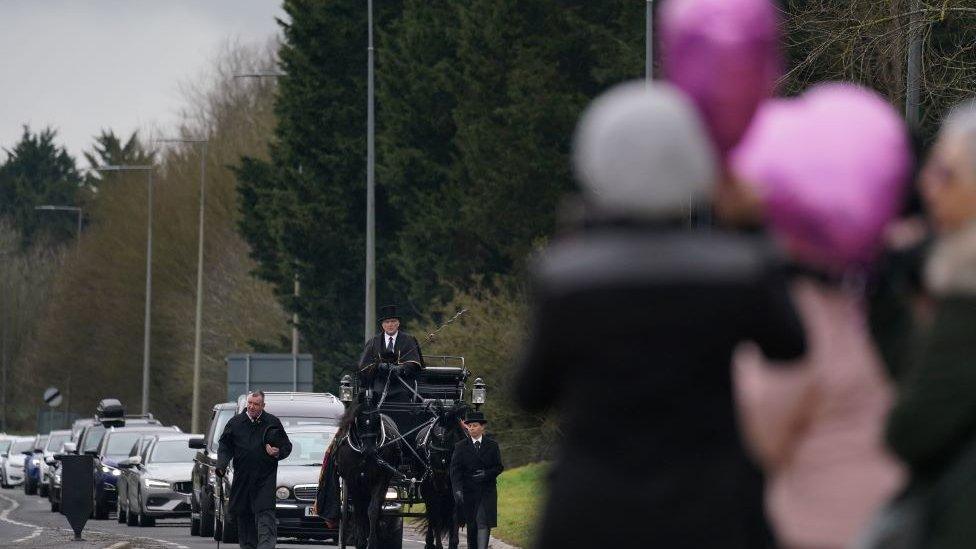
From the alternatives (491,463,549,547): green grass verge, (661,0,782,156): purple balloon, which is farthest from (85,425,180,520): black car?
(661,0,782,156): purple balloon

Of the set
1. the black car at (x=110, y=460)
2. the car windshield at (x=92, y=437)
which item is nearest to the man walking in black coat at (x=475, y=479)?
the black car at (x=110, y=460)

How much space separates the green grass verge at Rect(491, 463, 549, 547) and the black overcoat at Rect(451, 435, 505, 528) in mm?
1417

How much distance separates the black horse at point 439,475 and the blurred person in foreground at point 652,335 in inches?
760

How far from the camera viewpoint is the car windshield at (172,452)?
3819 centimetres

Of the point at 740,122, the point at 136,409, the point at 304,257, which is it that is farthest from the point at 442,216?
the point at 740,122

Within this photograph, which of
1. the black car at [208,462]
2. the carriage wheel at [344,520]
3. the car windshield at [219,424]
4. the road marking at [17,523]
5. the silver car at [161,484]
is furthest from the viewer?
the silver car at [161,484]

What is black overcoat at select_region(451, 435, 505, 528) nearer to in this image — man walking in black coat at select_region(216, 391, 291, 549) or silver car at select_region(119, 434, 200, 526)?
man walking in black coat at select_region(216, 391, 291, 549)

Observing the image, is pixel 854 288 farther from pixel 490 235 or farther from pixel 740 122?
pixel 490 235

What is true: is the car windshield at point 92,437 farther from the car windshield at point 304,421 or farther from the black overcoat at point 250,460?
the black overcoat at point 250,460

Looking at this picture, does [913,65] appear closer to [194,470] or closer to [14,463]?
[194,470]

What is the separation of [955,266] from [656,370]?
2.21 ft

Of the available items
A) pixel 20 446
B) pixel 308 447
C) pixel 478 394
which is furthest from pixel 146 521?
pixel 20 446

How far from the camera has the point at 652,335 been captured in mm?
4949

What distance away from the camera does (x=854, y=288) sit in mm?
5414
